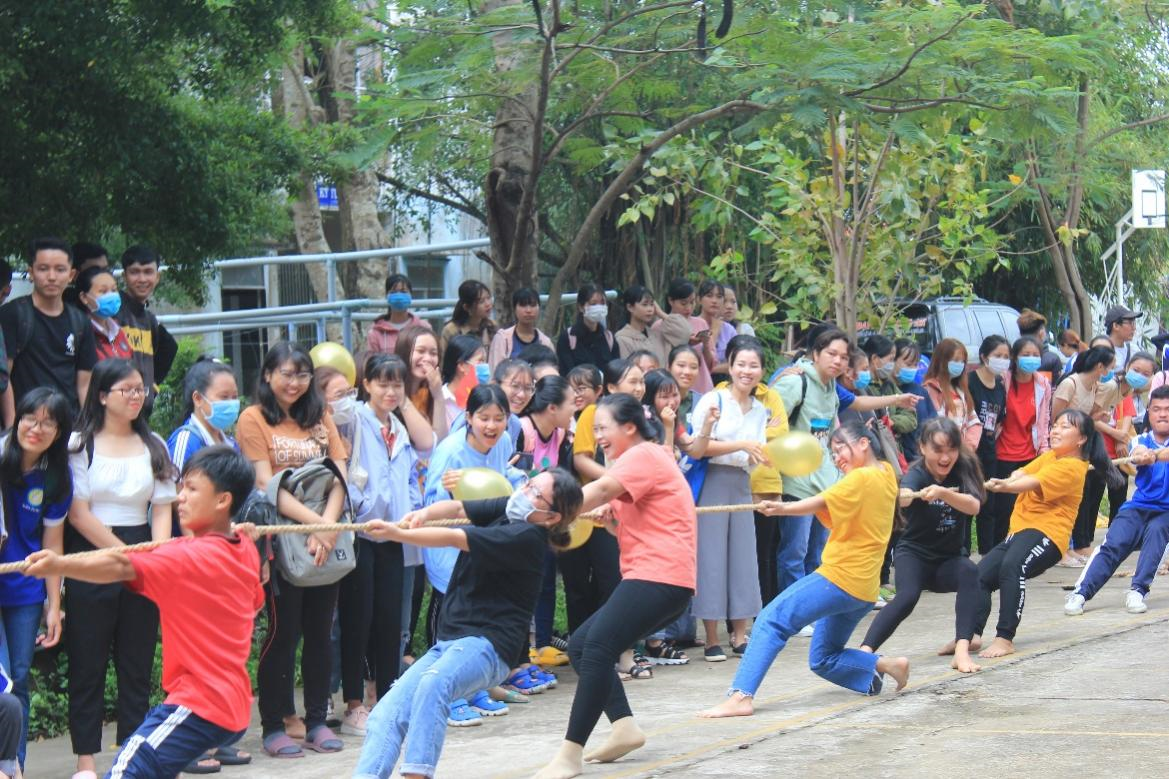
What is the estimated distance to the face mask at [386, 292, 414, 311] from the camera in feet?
31.8

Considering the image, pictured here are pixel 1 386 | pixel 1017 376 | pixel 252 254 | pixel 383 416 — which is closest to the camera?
pixel 1 386

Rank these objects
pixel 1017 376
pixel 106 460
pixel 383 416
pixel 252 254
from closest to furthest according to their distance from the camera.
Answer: pixel 106 460 → pixel 383 416 → pixel 1017 376 → pixel 252 254

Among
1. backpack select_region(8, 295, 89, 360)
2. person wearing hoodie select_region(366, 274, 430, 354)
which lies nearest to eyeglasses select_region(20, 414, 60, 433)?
backpack select_region(8, 295, 89, 360)

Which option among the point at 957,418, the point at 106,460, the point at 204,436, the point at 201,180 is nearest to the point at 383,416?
the point at 204,436

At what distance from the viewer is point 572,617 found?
842 cm

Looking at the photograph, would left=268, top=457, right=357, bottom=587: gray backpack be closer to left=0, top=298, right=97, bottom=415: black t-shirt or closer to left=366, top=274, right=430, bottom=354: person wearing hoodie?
left=0, top=298, right=97, bottom=415: black t-shirt

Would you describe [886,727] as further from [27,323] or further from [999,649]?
[27,323]

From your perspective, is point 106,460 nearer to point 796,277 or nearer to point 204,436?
point 204,436

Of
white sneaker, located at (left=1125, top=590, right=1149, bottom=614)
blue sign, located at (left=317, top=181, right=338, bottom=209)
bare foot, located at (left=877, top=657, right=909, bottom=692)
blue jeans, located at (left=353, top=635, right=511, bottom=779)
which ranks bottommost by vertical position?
white sneaker, located at (left=1125, top=590, right=1149, bottom=614)

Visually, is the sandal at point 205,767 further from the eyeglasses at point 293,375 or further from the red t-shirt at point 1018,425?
the red t-shirt at point 1018,425

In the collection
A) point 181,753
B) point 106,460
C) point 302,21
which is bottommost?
point 181,753

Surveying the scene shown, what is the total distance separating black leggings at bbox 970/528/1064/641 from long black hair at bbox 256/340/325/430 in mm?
3931

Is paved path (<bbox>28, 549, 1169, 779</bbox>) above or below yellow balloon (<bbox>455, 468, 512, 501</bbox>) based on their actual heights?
below

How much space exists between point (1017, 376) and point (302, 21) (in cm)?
680
